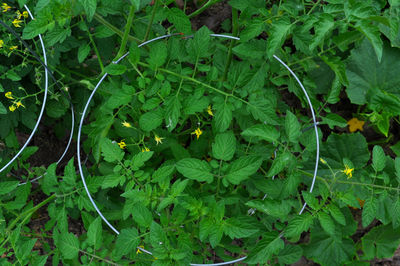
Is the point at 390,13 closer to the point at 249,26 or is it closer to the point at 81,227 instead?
the point at 249,26

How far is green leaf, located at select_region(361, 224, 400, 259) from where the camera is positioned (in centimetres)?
221

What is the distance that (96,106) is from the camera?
228cm

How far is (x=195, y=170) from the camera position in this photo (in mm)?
1430

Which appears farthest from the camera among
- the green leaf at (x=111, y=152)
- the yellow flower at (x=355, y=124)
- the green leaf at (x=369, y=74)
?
the yellow flower at (x=355, y=124)

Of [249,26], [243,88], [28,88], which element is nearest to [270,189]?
[243,88]

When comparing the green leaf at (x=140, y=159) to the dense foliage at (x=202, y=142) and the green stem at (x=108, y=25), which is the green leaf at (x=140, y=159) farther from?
the green stem at (x=108, y=25)

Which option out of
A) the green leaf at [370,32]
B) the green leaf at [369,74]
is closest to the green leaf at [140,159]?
the green leaf at [370,32]

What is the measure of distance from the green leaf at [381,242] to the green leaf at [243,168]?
125 centimetres

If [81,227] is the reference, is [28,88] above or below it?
above

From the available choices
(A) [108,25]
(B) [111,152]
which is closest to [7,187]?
(B) [111,152]

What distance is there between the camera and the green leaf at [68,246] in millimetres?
1449

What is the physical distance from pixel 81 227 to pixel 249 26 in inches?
71.9

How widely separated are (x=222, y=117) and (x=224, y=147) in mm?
124

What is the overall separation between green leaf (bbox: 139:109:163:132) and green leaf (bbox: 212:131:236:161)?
253mm
